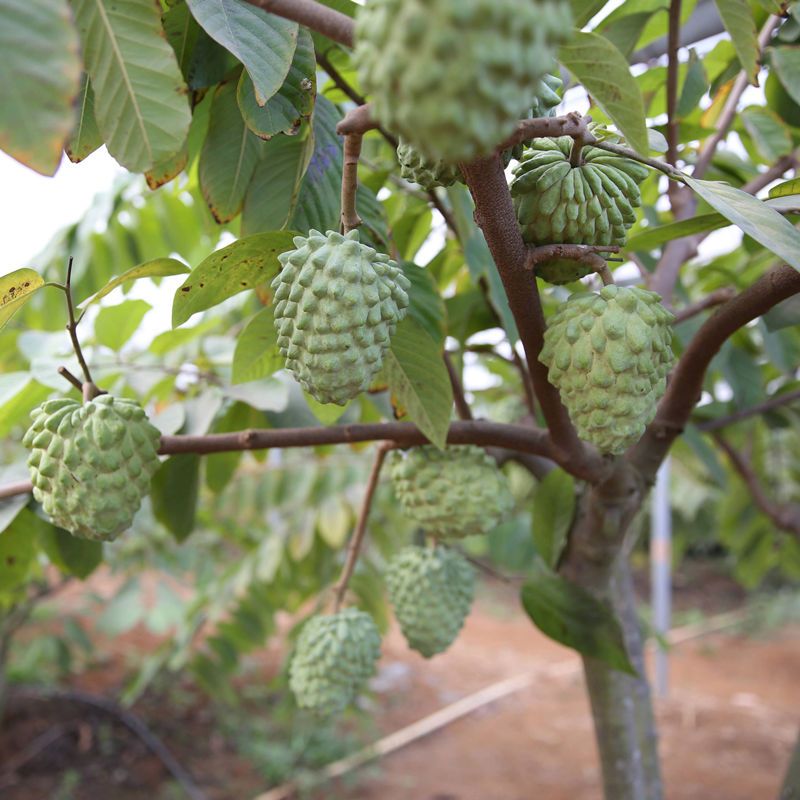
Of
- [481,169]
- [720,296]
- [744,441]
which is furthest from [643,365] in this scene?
Answer: [744,441]

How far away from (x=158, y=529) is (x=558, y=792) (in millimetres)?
2039

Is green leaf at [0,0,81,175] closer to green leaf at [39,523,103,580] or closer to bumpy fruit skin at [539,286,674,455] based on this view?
bumpy fruit skin at [539,286,674,455]

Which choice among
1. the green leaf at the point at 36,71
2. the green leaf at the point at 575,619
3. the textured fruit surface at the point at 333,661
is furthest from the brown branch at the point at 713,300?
the green leaf at the point at 36,71

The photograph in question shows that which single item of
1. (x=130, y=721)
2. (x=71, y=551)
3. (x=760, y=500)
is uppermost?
(x=71, y=551)

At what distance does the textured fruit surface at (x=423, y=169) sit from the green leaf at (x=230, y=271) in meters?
0.13

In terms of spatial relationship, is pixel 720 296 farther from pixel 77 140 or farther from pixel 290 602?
pixel 290 602

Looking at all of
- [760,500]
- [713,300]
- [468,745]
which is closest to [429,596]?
[713,300]

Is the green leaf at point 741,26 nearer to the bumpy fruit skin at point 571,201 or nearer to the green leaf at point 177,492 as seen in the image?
the bumpy fruit skin at point 571,201

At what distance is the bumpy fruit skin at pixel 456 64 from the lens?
0.38 m

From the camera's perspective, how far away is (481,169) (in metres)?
0.60

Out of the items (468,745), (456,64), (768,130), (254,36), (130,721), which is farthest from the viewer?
(468,745)

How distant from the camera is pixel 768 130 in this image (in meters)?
1.40

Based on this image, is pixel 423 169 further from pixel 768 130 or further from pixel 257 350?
pixel 768 130

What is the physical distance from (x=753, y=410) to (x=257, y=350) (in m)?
1.06
